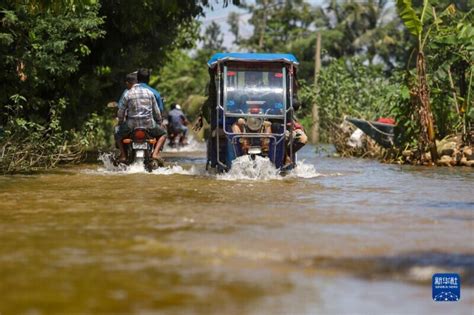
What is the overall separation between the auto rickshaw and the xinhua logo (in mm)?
8299

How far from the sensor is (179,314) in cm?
405

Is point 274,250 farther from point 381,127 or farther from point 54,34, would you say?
point 381,127

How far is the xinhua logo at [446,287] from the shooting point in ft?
14.4

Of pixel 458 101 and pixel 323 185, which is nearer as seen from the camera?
pixel 323 185

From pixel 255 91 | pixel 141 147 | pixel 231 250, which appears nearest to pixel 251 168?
pixel 255 91

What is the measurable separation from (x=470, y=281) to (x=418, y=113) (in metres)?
13.8

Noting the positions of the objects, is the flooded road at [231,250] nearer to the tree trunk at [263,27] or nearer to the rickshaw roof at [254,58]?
the rickshaw roof at [254,58]

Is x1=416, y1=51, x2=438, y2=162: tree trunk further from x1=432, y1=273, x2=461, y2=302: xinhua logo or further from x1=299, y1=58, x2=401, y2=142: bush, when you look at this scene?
x1=432, y1=273, x2=461, y2=302: xinhua logo

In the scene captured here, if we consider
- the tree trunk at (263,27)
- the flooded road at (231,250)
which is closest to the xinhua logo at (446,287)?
the flooded road at (231,250)

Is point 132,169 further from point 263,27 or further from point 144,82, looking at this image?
point 263,27

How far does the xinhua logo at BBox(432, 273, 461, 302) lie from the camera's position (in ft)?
14.4

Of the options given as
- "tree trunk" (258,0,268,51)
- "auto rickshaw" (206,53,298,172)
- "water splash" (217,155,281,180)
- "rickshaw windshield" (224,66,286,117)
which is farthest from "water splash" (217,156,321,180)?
"tree trunk" (258,0,268,51)

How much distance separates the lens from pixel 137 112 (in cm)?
1410

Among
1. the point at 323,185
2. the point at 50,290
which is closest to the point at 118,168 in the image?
the point at 323,185
